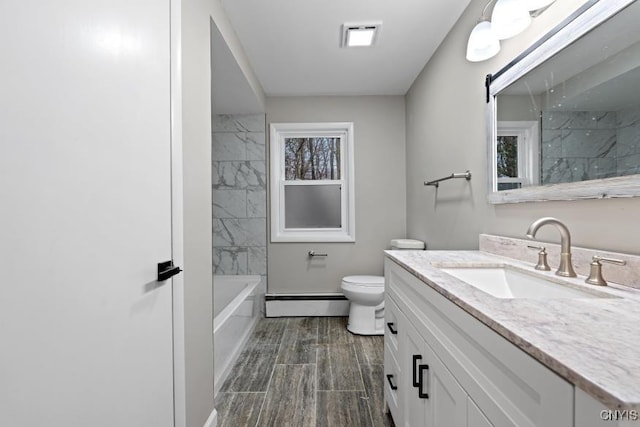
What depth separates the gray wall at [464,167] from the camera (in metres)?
1.03

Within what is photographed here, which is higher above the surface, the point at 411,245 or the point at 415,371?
the point at 411,245

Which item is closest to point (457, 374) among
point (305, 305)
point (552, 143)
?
point (552, 143)

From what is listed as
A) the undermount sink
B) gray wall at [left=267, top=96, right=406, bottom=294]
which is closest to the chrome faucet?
the undermount sink

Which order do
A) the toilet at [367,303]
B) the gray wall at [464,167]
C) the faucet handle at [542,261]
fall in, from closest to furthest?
the gray wall at [464,167] < the faucet handle at [542,261] < the toilet at [367,303]

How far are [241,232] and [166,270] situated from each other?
229 centimetres

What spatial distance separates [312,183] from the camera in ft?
11.2

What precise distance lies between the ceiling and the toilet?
160 cm

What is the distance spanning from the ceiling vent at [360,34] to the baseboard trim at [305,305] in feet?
7.80

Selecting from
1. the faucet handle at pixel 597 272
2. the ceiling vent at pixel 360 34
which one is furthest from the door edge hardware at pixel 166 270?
the ceiling vent at pixel 360 34

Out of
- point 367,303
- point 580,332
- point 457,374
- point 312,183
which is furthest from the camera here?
point 312,183

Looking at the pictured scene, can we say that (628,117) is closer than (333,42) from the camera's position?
Yes

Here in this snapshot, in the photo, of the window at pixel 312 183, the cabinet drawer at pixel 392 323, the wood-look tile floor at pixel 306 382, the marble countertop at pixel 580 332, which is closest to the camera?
the marble countertop at pixel 580 332

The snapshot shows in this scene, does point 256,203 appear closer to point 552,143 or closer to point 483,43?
point 483,43

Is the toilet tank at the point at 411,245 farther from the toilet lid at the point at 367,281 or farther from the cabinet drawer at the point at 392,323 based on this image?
the cabinet drawer at the point at 392,323
